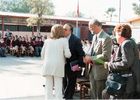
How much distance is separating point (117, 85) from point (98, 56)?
3.22ft

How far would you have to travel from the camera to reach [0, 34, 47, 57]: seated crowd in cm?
1487

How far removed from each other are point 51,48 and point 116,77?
5.16 feet

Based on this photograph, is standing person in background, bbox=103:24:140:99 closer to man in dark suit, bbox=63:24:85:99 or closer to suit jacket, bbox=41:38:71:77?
suit jacket, bbox=41:38:71:77

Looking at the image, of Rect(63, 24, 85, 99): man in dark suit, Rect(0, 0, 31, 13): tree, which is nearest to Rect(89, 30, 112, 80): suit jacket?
Rect(63, 24, 85, 99): man in dark suit

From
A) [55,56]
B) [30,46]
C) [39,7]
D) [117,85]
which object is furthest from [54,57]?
[39,7]

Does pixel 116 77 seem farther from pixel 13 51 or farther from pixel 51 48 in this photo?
pixel 13 51

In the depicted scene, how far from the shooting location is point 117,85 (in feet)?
9.05

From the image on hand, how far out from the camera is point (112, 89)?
9.16ft

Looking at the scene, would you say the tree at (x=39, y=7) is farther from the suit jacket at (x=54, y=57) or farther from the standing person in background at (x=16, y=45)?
the suit jacket at (x=54, y=57)

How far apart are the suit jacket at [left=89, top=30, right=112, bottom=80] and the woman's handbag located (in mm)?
829

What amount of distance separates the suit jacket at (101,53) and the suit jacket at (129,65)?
76 cm

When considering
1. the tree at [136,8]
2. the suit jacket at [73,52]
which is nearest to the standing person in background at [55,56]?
the suit jacket at [73,52]

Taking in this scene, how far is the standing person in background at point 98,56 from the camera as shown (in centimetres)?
363

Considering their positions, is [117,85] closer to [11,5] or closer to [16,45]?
[16,45]
